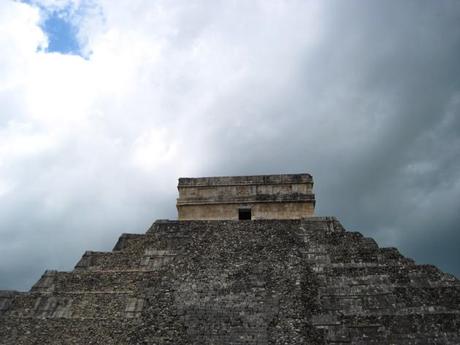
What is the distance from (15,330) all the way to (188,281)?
12.3 ft

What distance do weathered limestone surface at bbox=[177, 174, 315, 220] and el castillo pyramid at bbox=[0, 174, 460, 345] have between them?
8.11 feet

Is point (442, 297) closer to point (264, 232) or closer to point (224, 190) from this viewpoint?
point (264, 232)

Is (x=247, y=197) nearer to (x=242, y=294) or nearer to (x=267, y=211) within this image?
(x=267, y=211)

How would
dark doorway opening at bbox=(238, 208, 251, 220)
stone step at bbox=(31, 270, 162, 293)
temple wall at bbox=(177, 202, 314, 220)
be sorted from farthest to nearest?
dark doorway opening at bbox=(238, 208, 251, 220) → temple wall at bbox=(177, 202, 314, 220) → stone step at bbox=(31, 270, 162, 293)

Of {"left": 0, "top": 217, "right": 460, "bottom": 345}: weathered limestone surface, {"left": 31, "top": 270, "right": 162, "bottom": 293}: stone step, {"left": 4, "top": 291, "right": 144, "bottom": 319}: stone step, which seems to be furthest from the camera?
{"left": 31, "top": 270, "right": 162, "bottom": 293}: stone step

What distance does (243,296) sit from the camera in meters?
9.96

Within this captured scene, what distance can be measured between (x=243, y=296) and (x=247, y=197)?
5.89 metres

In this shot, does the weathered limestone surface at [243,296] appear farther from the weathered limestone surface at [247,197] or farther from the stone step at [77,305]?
the weathered limestone surface at [247,197]

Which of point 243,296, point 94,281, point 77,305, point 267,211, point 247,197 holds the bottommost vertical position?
point 77,305

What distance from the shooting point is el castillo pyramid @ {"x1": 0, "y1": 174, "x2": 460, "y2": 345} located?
9.05m

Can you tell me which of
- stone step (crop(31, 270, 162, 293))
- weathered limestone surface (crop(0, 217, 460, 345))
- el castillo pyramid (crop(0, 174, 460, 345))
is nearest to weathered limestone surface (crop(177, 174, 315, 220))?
el castillo pyramid (crop(0, 174, 460, 345))

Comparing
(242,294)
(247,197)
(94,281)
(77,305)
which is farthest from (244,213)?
(77,305)

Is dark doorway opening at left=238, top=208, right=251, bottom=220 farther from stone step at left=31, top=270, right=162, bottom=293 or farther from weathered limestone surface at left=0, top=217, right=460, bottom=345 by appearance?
stone step at left=31, top=270, right=162, bottom=293

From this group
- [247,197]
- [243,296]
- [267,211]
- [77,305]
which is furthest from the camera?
[247,197]
